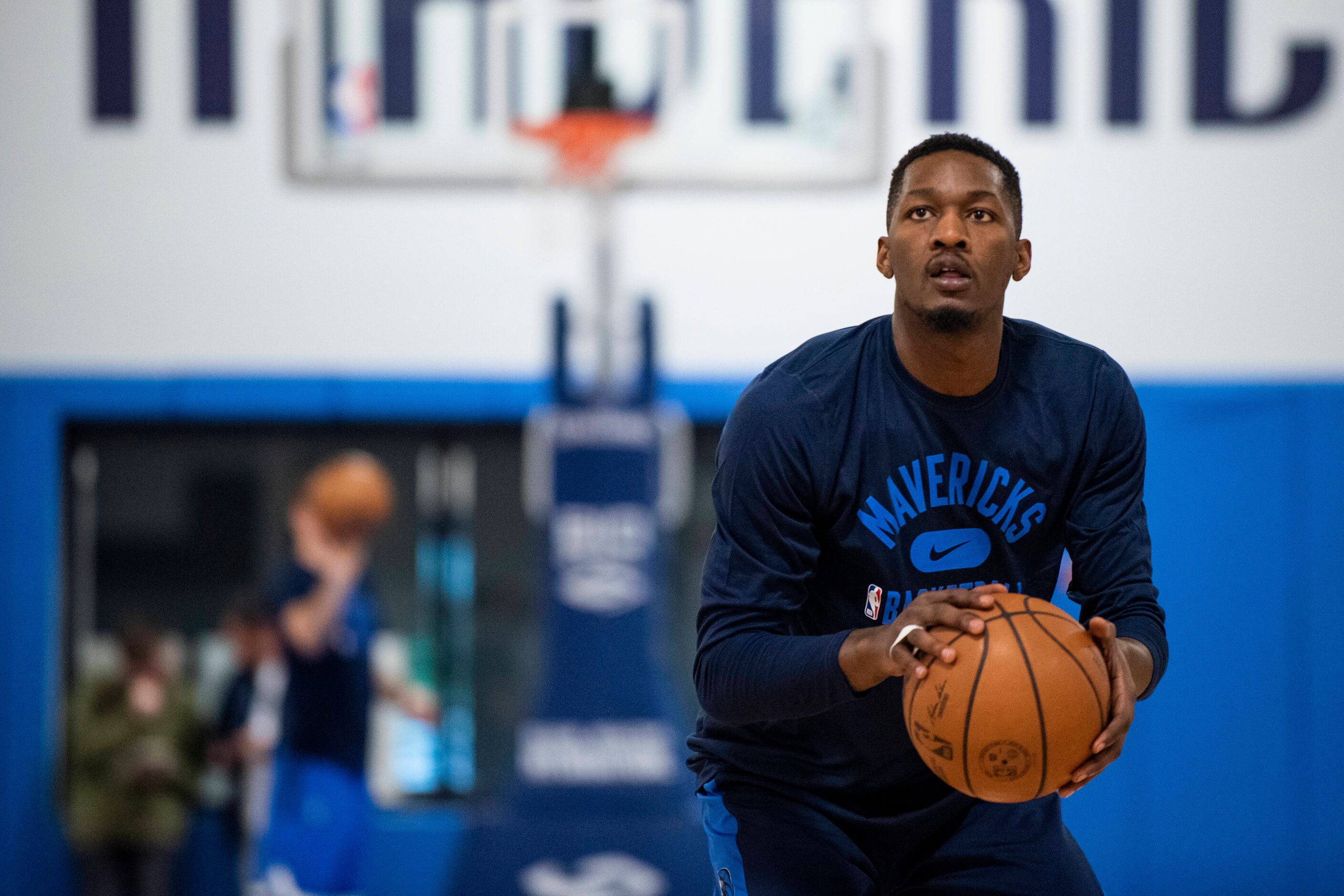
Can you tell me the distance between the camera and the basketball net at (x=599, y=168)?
5.62 metres

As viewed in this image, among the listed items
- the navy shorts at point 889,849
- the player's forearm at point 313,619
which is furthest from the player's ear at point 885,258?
the player's forearm at point 313,619

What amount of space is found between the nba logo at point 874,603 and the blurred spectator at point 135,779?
398 centimetres

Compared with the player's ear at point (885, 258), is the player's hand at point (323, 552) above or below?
below

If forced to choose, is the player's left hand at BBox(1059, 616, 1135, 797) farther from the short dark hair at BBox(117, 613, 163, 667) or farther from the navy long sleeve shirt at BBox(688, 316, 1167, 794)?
the short dark hair at BBox(117, 613, 163, 667)

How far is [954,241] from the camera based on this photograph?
6.63 ft

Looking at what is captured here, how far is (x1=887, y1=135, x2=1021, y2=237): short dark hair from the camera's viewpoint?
2.09 meters

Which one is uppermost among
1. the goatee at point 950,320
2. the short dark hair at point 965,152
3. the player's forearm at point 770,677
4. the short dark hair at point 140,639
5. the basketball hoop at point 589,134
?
the basketball hoop at point 589,134

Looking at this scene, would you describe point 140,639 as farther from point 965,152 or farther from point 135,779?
point 965,152

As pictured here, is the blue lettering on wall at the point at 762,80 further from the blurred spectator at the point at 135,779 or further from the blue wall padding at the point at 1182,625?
the blurred spectator at the point at 135,779

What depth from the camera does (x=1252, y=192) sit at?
5.85 metres

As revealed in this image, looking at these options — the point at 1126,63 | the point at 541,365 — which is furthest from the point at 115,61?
the point at 1126,63

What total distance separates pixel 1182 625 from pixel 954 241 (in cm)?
422

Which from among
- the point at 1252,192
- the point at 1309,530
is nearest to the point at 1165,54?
the point at 1252,192

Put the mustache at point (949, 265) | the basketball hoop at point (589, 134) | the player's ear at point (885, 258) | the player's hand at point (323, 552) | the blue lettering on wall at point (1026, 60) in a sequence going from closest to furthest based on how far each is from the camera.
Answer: the mustache at point (949, 265) → the player's ear at point (885, 258) → the player's hand at point (323, 552) → the basketball hoop at point (589, 134) → the blue lettering on wall at point (1026, 60)
